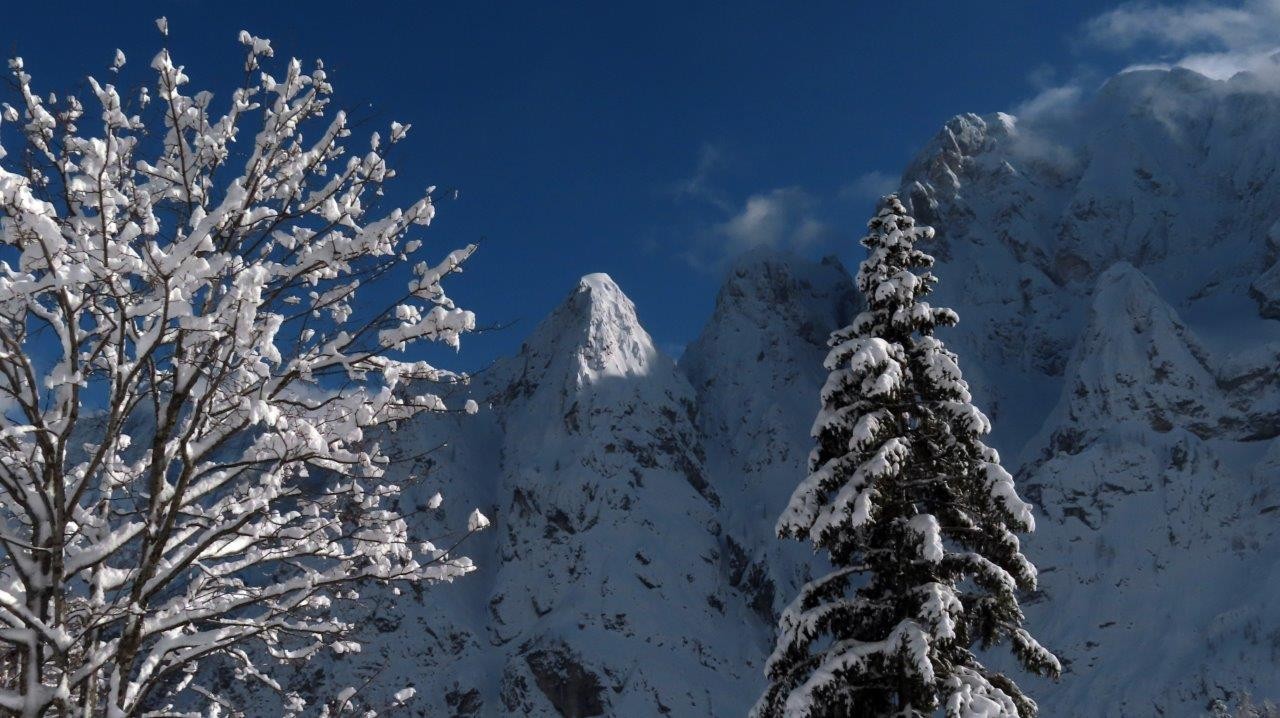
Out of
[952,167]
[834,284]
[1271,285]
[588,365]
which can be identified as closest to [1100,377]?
[1271,285]

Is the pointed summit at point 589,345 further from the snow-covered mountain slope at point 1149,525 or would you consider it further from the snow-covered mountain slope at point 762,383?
the snow-covered mountain slope at point 1149,525

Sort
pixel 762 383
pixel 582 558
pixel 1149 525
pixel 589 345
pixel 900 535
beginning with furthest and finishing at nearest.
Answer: pixel 762 383
pixel 589 345
pixel 582 558
pixel 1149 525
pixel 900 535

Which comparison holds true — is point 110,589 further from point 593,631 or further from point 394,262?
point 593,631

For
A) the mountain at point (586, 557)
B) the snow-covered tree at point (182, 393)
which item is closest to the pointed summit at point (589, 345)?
the mountain at point (586, 557)

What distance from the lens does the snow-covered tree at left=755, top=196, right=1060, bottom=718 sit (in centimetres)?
1080

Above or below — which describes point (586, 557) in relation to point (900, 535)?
above

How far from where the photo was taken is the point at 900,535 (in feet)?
37.7

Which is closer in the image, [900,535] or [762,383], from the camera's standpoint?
[900,535]

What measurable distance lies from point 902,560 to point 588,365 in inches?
4957

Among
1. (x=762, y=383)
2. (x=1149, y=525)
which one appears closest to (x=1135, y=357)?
(x=1149, y=525)

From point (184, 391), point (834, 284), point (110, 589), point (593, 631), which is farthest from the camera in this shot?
point (834, 284)

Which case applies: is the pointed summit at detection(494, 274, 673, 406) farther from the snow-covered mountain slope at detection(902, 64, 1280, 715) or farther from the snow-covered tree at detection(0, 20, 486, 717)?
the snow-covered tree at detection(0, 20, 486, 717)

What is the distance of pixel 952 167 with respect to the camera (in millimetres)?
174000

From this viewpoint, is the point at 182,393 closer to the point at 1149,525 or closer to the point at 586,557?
the point at 586,557
